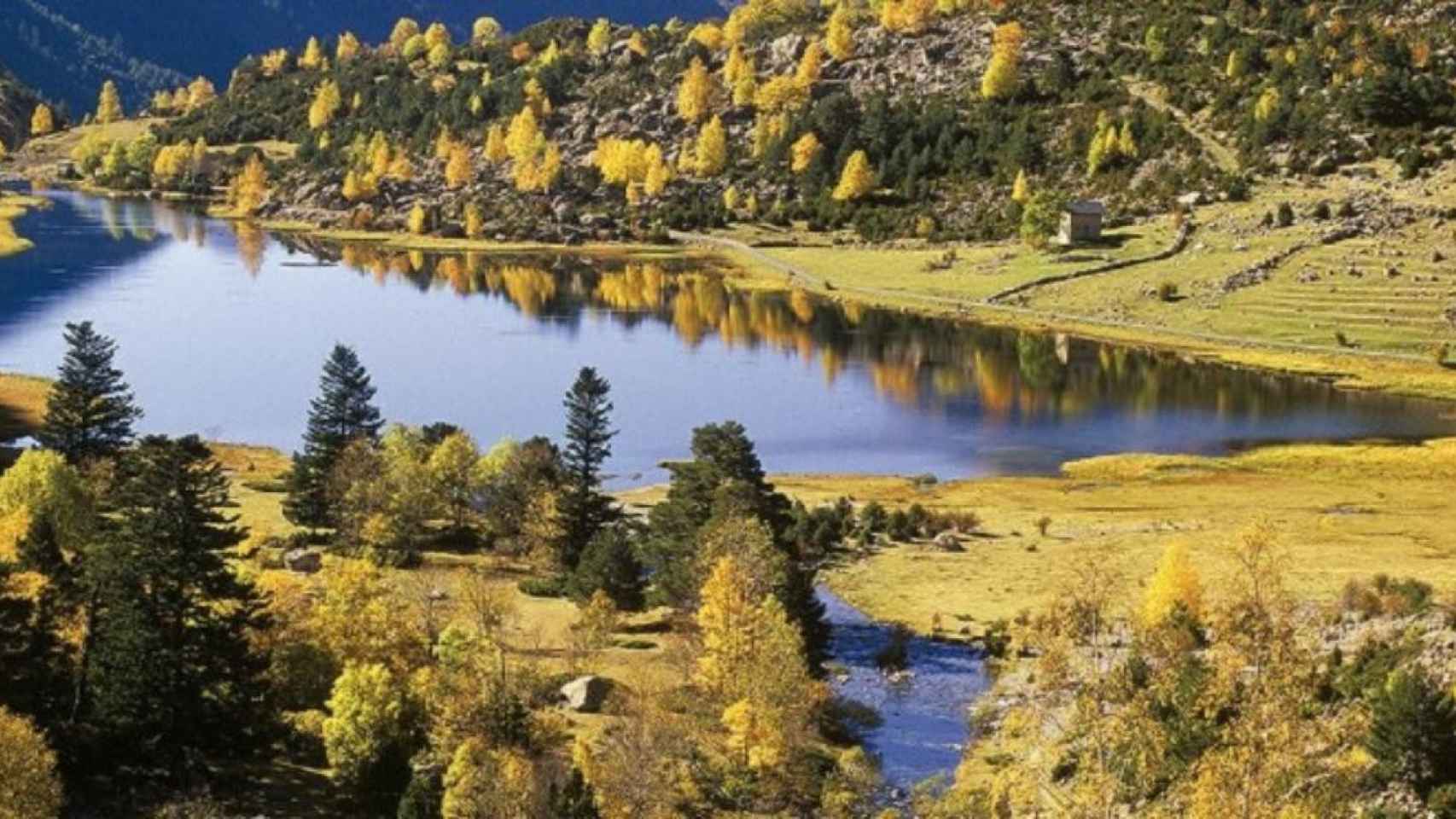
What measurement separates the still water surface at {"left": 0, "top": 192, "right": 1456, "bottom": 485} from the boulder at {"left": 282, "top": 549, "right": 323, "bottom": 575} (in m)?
29.7

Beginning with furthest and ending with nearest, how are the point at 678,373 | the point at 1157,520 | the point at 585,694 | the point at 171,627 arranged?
the point at 678,373, the point at 1157,520, the point at 585,694, the point at 171,627

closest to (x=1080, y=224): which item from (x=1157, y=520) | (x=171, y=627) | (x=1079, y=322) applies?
(x=1079, y=322)

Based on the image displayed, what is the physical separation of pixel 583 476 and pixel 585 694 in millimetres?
25318

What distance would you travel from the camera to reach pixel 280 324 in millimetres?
153625

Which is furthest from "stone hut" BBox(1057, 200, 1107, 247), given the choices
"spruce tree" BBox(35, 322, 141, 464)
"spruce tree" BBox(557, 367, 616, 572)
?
"spruce tree" BBox(35, 322, 141, 464)

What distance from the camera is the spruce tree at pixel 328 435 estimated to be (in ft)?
253

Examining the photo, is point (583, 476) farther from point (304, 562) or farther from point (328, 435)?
point (304, 562)

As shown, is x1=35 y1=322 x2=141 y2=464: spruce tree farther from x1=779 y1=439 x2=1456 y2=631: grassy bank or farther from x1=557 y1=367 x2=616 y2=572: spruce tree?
x1=779 y1=439 x2=1456 y2=631: grassy bank

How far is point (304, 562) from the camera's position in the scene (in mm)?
70000

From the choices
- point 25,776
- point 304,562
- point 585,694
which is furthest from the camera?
point 304,562

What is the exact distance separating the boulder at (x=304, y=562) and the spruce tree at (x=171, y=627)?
57.6 feet

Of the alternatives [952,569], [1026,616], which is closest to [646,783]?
[1026,616]

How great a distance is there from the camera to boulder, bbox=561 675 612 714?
178 ft

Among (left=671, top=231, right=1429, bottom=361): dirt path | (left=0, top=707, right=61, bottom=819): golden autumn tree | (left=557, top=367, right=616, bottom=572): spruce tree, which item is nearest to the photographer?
(left=0, top=707, right=61, bottom=819): golden autumn tree
